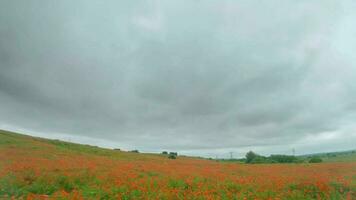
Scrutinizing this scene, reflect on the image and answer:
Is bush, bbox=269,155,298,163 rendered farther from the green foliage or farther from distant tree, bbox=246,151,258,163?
distant tree, bbox=246,151,258,163

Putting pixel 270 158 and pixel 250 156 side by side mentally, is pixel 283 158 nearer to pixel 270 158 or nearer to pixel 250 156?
pixel 270 158

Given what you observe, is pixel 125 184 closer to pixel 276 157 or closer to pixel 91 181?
pixel 91 181

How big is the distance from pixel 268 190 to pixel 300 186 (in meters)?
1.97

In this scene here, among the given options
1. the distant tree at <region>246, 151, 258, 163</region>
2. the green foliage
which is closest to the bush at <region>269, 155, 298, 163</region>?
the green foliage

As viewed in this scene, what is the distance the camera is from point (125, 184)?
964cm

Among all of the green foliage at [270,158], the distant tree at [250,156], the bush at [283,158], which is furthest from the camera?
the distant tree at [250,156]

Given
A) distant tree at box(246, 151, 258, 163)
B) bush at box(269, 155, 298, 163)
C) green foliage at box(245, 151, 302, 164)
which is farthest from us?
distant tree at box(246, 151, 258, 163)

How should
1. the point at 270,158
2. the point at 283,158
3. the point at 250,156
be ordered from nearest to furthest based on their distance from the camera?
1. the point at 283,158
2. the point at 270,158
3. the point at 250,156

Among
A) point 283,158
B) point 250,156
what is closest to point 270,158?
point 283,158

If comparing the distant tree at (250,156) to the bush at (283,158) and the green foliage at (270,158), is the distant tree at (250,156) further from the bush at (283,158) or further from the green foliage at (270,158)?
the bush at (283,158)

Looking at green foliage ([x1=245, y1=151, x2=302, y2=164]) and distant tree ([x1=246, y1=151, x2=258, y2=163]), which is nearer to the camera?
green foliage ([x1=245, y1=151, x2=302, y2=164])

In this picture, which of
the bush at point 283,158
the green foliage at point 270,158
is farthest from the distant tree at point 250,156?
the bush at point 283,158

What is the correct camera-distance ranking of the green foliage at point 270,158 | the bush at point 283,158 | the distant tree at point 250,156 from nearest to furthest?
the green foliage at point 270,158
the bush at point 283,158
the distant tree at point 250,156

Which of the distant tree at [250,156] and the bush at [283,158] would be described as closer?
the bush at [283,158]
